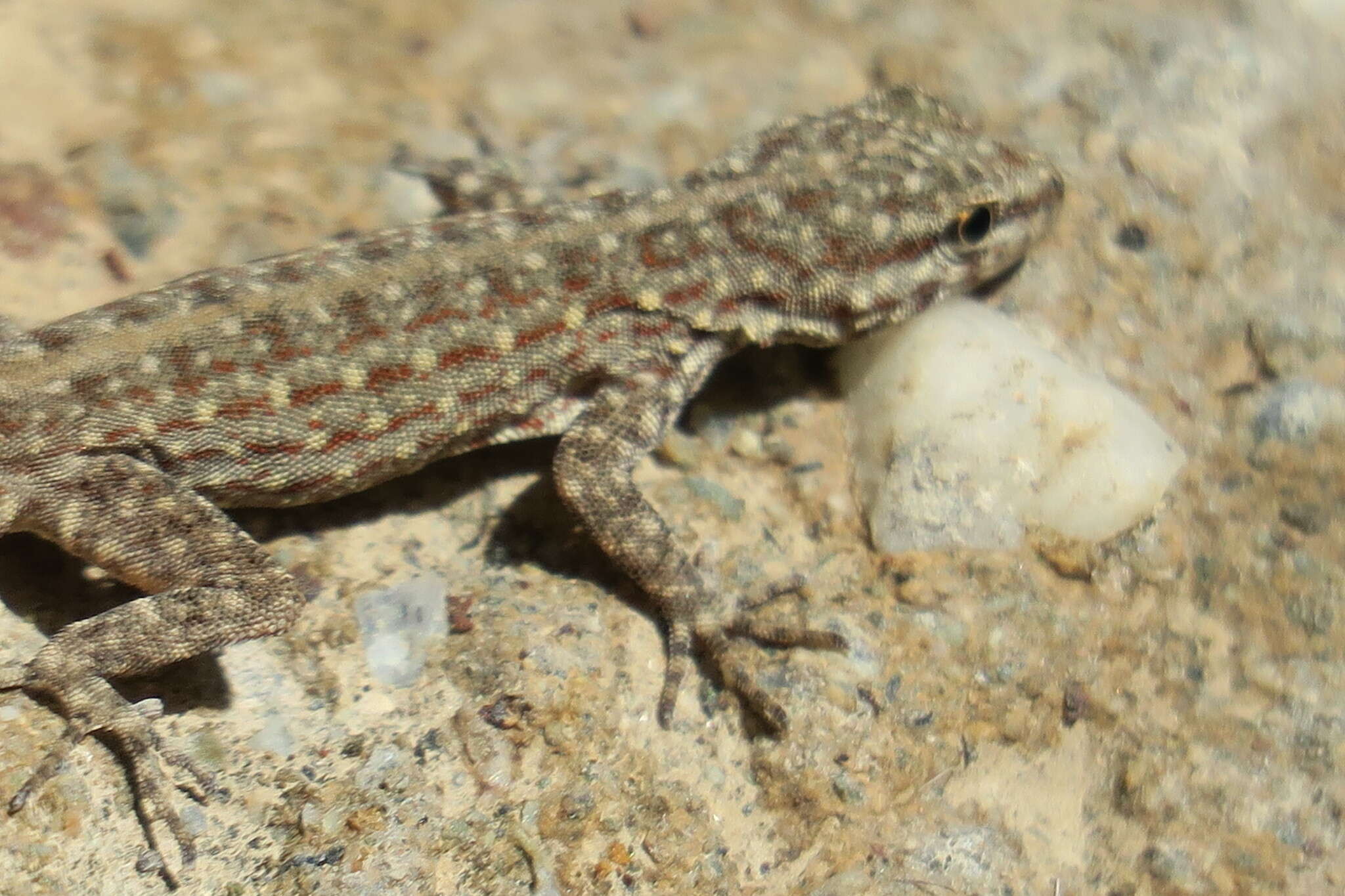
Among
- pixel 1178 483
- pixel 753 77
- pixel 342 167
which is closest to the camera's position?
pixel 1178 483

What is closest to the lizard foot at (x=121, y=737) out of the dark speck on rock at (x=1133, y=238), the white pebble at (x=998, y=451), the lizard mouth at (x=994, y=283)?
the white pebble at (x=998, y=451)

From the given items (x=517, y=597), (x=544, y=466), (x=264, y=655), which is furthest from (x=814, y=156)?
(x=264, y=655)

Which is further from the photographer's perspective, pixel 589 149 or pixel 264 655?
pixel 589 149

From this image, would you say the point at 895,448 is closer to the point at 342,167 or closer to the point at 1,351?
the point at 342,167

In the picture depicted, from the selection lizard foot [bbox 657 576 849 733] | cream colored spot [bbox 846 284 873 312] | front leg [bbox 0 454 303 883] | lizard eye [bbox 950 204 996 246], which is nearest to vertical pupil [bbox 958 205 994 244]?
lizard eye [bbox 950 204 996 246]

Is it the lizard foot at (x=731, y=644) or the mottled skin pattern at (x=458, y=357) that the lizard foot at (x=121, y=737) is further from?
the lizard foot at (x=731, y=644)

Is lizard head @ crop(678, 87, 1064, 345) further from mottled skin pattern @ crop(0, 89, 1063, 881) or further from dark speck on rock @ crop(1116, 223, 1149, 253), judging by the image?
dark speck on rock @ crop(1116, 223, 1149, 253)

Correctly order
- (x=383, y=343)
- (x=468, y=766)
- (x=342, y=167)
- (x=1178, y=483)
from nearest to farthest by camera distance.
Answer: (x=468, y=766), (x=383, y=343), (x=1178, y=483), (x=342, y=167)
